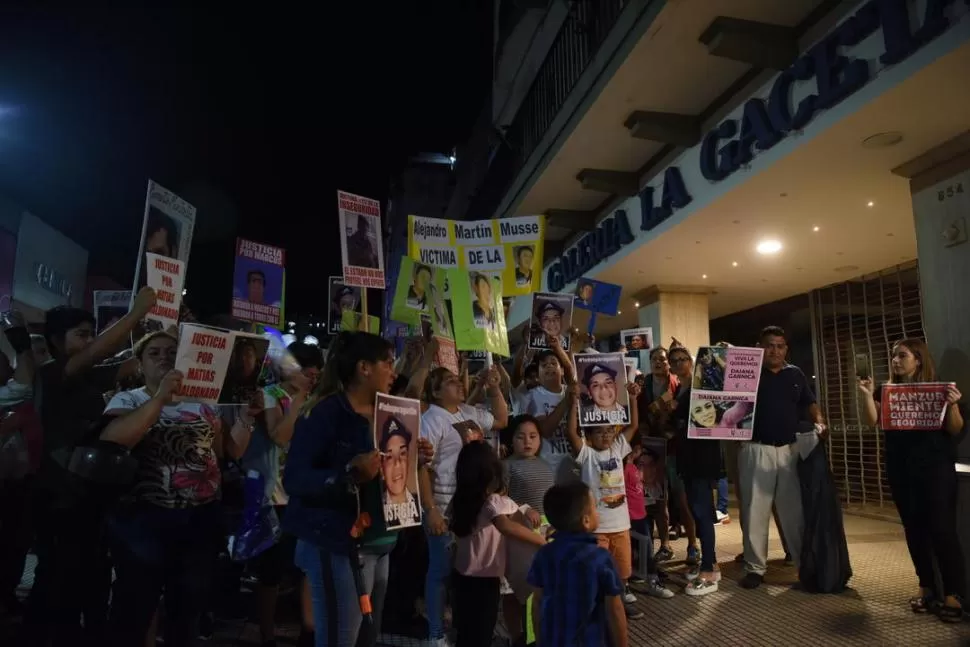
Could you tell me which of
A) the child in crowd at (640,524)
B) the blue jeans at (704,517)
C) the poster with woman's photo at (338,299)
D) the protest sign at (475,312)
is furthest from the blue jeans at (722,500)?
the poster with woman's photo at (338,299)

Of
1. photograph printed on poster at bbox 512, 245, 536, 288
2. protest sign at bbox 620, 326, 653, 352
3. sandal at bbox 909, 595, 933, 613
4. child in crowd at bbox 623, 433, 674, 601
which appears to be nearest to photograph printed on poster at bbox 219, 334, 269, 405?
photograph printed on poster at bbox 512, 245, 536, 288

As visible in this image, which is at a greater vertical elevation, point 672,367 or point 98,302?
point 98,302

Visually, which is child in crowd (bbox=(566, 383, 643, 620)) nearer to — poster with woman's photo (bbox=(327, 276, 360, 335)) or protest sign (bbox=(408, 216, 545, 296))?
protest sign (bbox=(408, 216, 545, 296))

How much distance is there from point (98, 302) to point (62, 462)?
2.86 metres

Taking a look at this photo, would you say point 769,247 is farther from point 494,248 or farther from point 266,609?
point 266,609

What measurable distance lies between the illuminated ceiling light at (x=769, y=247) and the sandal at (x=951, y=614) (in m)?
5.54

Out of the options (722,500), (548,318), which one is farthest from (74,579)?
(722,500)

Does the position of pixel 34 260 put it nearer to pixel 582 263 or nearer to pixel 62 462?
pixel 582 263

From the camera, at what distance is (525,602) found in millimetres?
3873

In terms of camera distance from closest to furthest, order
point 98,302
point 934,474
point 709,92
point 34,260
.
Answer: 1. point 934,474
2. point 98,302
3. point 709,92
4. point 34,260

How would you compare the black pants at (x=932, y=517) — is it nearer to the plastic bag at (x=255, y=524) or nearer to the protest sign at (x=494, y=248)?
the protest sign at (x=494, y=248)

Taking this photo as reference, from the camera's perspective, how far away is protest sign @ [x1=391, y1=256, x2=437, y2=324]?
5.50m

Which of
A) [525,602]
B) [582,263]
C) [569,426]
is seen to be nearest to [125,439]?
[525,602]

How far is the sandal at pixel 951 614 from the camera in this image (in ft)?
15.1
